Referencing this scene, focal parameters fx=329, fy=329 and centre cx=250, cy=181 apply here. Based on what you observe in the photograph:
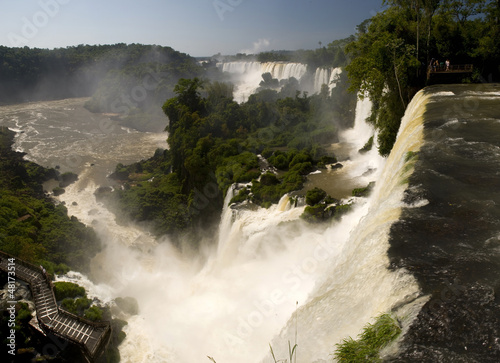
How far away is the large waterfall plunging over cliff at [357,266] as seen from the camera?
234 inches

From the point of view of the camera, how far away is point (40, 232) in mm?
26547

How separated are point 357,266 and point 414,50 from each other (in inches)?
784

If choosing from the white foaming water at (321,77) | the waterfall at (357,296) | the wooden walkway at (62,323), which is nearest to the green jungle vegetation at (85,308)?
the wooden walkway at (62,323)

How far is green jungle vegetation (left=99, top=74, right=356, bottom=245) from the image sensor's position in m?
25.3

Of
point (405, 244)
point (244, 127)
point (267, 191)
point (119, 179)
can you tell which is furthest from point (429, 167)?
point (119, 179)

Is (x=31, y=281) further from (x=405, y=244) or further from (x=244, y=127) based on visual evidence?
(x=244, y=127)

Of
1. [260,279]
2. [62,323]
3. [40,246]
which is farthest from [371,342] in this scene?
[40,246]

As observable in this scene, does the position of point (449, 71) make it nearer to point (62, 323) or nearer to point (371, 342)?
point (371, 342)

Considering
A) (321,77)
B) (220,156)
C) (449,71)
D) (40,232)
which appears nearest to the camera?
(449,71)

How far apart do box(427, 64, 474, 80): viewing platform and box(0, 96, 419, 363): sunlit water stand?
646cm

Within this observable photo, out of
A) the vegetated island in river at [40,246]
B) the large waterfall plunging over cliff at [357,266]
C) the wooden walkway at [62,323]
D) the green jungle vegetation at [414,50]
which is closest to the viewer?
the large waterfall plunging over cliff at [357,266]

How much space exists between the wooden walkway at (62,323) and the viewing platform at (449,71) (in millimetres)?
24359

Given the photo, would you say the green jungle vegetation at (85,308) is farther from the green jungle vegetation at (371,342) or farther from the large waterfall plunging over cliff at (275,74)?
the large waterfall plunging over cliff at (275,74)

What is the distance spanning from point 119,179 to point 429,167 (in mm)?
37136
